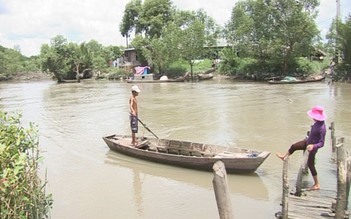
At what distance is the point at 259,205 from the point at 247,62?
36.0 meters

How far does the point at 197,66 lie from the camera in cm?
4694

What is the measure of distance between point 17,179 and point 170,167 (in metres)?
5.83

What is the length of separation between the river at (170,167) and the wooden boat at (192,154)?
0.22 meters

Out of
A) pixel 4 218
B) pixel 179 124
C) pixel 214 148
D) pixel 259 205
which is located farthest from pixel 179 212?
pixel 179 124

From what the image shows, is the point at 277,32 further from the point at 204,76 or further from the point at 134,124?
the point at 134,124

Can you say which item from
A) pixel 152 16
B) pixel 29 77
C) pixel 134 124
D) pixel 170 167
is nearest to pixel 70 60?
pixel 152 16

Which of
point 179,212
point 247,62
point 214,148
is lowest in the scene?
point 179,212

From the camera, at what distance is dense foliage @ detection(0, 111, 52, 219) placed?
12.0 feet

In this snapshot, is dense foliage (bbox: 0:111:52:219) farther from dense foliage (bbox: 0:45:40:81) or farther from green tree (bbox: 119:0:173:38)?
dense foliage (bbox: 0:45:40:81)

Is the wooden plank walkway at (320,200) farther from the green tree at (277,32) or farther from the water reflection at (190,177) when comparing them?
the green tree at (277,32)

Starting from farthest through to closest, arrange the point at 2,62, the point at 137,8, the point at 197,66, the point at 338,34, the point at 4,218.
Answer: the point at 2,62, the point at 137,8, the point at 197,66, the point at 338,34, the point at 4,218

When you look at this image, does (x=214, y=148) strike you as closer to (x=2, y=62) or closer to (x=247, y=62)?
(x=247, y=62)

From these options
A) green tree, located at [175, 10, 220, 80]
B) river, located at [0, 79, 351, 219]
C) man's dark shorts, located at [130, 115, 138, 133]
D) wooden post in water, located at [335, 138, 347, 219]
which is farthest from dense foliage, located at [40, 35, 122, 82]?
wooden post in water, located at [335, 138, 347, 219]

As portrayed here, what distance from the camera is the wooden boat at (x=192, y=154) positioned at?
8.10 m
